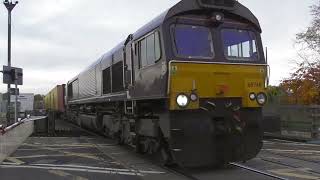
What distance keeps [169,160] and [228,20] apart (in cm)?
353

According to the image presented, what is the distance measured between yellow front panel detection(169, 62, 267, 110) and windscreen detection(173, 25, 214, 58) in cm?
33

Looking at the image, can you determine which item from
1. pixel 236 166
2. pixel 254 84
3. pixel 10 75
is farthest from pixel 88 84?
pixel 254 84

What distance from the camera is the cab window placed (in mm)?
12742

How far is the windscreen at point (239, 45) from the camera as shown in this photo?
42.2 ft

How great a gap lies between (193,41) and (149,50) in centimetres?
136

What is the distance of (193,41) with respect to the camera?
1253 centimetres

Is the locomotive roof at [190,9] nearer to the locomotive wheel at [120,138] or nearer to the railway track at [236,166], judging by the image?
the railway track at [236,166]

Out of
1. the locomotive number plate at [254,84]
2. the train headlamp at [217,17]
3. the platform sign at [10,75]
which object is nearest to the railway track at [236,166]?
the locomotive number plate at [254,84]

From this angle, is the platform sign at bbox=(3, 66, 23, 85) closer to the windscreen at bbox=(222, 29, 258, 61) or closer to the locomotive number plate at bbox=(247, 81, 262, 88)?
the windscreen at bbox=(222, 29, 258, 61)

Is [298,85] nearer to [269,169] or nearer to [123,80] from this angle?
[123,80]

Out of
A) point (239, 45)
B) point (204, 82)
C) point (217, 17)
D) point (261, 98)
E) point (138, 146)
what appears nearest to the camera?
point (204, 82)

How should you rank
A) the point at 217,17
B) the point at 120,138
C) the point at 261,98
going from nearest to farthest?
the point at 217,17
the point at 261,98
the point at 120,138

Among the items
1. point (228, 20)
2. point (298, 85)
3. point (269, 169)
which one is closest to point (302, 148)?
point (269, 169)

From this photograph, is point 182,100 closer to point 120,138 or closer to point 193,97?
point 193,97
